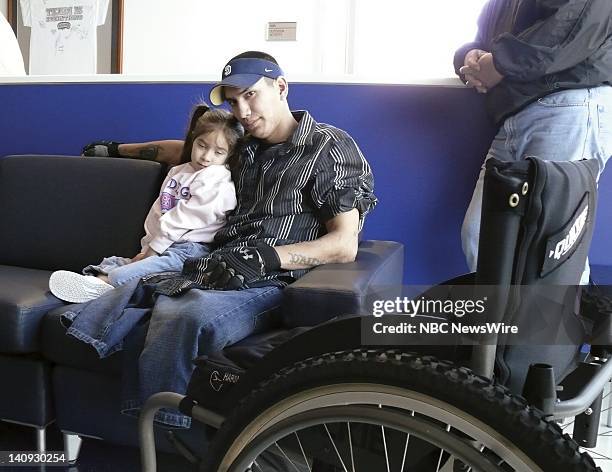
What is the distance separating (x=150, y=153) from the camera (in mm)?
2223

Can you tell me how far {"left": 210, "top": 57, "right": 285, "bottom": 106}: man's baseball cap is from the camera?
1680 mm

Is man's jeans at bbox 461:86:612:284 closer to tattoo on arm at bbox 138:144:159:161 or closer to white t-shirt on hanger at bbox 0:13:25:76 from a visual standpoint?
tattoo on arm at bbox 138:144:159:161

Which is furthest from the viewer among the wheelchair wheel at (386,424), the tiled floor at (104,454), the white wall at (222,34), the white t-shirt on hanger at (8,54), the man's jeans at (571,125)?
the white wall at (222,34)

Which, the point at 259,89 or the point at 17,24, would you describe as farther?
the point at 17,24

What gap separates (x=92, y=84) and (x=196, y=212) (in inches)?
41.0

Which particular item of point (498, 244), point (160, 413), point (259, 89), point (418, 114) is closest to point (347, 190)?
point (259, 89)

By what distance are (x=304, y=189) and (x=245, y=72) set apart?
0.37 m

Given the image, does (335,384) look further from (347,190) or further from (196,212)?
(196,212)

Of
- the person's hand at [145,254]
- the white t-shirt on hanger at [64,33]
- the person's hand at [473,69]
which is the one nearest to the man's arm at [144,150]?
the person's hand at [145,254]

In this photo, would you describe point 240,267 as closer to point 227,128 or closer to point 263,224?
point 263,224

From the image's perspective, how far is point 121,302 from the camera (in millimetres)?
1472

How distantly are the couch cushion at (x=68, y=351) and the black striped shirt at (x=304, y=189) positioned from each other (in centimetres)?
42

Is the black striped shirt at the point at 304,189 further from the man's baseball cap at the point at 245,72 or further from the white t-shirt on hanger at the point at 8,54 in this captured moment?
the white t-shirt on hanger at the point at 8,54

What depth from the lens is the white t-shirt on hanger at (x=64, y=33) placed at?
13.9ft
